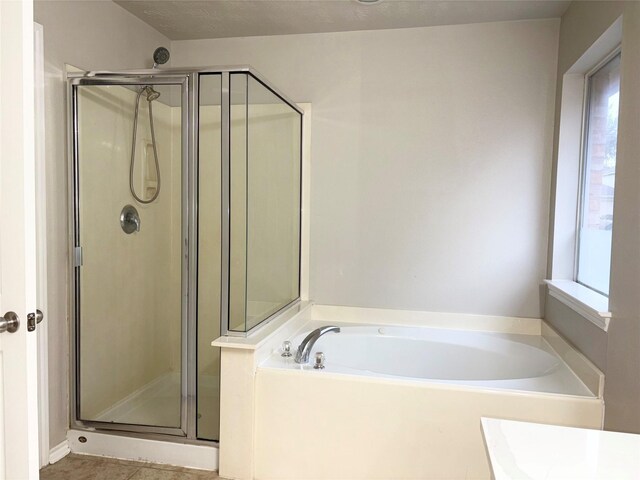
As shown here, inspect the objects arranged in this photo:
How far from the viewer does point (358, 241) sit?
3.28 m

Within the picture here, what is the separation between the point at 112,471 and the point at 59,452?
328 millimetres

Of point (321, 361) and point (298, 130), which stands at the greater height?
point (298, 130)

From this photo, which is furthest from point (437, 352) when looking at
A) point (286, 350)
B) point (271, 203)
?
point (271, 203)

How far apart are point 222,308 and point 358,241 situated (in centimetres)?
117

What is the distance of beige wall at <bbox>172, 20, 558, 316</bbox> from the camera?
303 centimetres

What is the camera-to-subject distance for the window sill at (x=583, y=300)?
1.99 meters

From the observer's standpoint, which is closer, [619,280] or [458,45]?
[619,280]

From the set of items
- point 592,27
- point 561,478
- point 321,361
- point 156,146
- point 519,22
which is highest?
point 519,22

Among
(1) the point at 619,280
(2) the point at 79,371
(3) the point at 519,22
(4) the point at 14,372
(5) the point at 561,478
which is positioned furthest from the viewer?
(3) the point at 519,22

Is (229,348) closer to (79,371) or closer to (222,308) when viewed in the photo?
(222,308)

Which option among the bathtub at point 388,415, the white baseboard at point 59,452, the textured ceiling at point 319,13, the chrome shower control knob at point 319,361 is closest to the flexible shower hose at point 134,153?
the textured ceiling at point 319,13

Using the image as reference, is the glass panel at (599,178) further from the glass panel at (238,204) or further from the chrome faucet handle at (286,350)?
the glass panel at (238,204)

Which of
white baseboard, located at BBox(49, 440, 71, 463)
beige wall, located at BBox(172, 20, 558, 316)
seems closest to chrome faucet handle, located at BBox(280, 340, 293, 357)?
beige wall, located at BBox(172, 20, 558, 316)

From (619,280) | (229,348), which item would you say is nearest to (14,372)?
(229,348)
